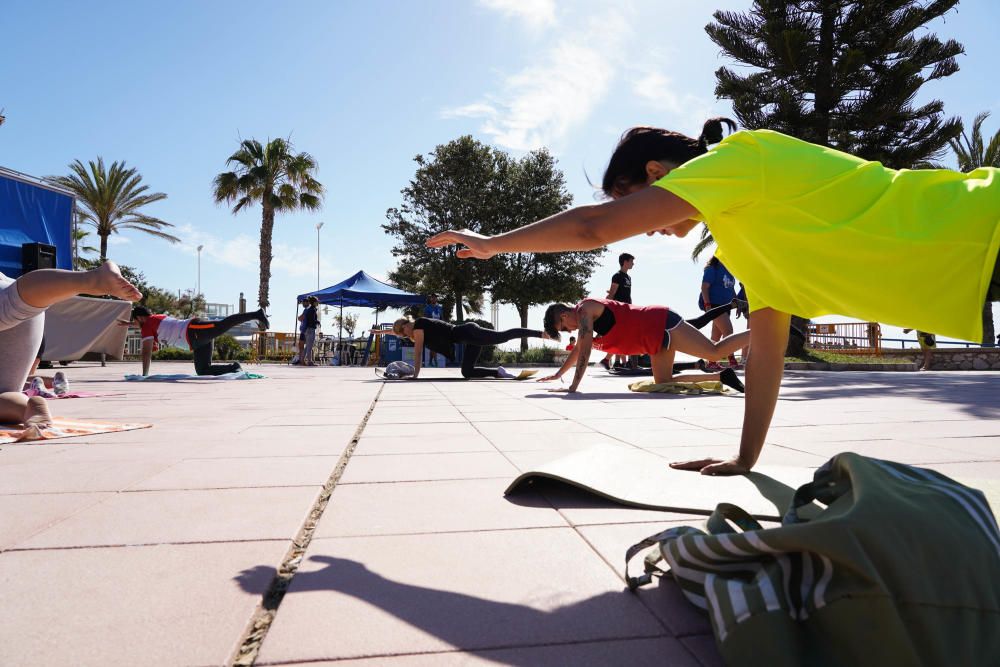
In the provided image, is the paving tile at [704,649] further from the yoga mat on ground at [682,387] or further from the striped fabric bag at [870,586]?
the yoga mat on ground at [682,387]

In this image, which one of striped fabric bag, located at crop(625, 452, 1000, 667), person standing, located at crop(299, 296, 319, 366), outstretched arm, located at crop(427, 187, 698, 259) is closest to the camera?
striped fabric bag, located at crop(625, 452, 1000, 667)

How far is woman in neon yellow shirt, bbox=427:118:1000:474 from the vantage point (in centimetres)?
135

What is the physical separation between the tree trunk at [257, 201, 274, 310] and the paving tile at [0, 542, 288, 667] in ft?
77.3

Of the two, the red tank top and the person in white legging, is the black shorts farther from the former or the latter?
the person in white legging

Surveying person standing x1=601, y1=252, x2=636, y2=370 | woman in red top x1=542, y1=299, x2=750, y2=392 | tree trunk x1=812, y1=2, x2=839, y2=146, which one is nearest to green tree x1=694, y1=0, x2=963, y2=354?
tree trunk x1=812, y1=2, x2=839, y2=146

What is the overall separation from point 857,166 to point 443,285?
26742mm

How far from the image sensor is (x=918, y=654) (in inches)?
33.2

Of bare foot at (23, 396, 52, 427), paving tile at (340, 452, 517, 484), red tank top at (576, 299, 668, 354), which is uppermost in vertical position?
red tank top at (576, 299, 668, 354)

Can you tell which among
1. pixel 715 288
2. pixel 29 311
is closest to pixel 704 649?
pixel 29 311

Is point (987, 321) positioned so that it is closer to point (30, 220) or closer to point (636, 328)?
point (636, 328)

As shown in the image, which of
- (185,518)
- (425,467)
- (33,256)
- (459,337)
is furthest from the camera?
(33,256)

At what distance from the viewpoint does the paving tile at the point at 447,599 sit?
3.34 ft

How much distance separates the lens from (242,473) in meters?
2.36

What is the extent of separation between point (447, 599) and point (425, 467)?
4.20ft
